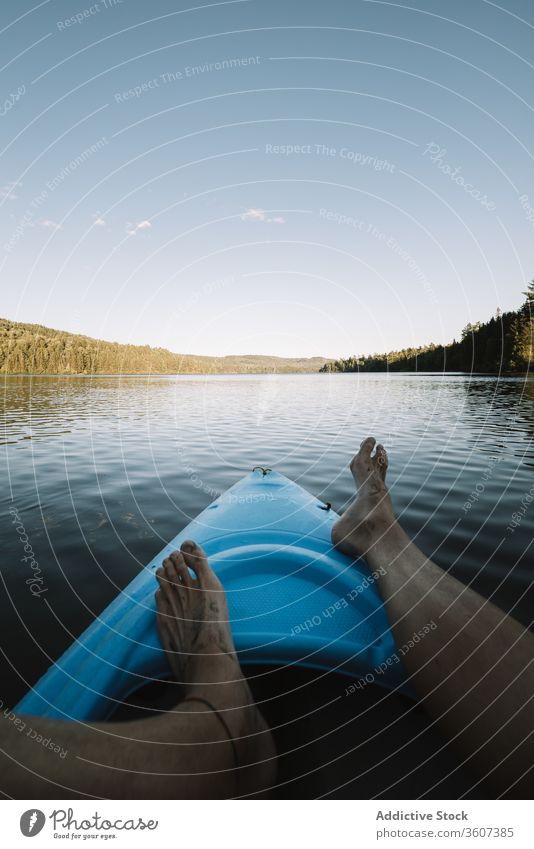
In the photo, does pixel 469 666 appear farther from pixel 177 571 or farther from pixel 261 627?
pixel 177 571

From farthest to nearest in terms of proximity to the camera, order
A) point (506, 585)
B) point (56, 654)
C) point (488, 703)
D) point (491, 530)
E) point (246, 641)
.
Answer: point (491, 530)
point (506, 585)
point (56, 654)
point (246, 641)
point (488, 703)

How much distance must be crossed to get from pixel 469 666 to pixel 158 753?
53.2 inches

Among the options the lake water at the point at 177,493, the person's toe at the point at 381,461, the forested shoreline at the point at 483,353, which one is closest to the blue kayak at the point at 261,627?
the lake water at the point at 177,493

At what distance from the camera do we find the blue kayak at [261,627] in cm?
162

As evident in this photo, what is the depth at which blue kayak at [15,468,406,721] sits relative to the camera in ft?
5.30

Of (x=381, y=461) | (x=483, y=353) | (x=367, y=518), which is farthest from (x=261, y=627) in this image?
(x=483, y=353)

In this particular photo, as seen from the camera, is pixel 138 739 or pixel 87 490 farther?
pixel 87 490

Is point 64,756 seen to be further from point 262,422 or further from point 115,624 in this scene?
point 262,422

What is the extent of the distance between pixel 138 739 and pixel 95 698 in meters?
0.39

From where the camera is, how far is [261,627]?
1927mm

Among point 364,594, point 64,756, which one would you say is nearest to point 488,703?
point 364,594

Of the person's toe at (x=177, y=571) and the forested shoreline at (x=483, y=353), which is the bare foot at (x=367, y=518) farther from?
the forested shoreline at (x=483, y=353)

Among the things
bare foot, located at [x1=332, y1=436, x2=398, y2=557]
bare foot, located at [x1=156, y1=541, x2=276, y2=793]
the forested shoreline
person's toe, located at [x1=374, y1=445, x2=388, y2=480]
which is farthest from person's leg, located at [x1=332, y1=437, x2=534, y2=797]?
the forested shoreline
